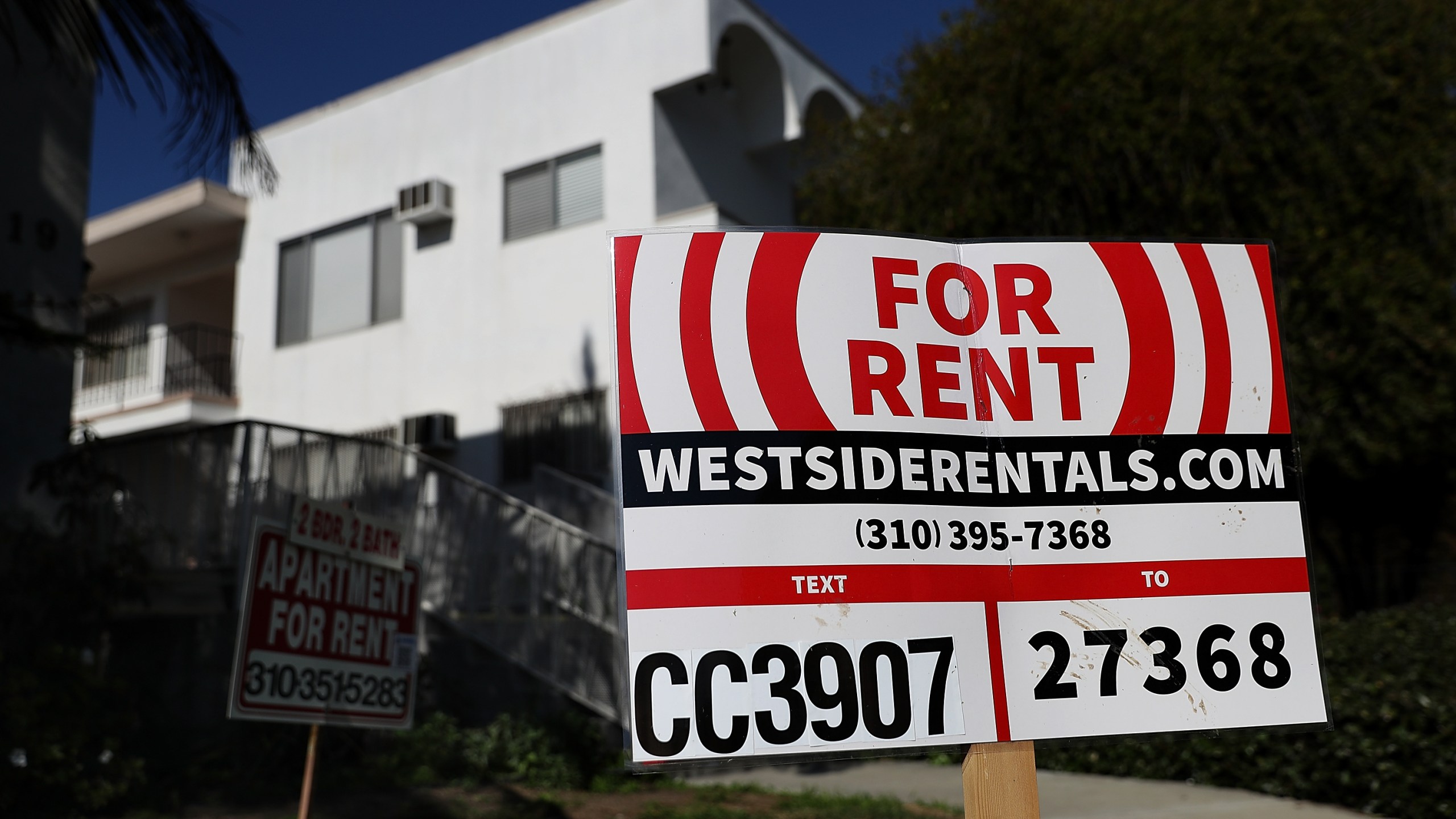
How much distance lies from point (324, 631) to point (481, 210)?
10.4 m

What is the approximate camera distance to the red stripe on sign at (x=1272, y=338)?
10.0 feet

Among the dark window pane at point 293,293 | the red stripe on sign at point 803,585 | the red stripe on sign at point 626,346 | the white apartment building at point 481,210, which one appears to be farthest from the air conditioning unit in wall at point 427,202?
the red stripe on sign at point 803,585

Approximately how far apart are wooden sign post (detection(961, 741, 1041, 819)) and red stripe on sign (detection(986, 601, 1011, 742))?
0.14ft

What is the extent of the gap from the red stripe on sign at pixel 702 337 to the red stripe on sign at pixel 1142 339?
39.8 inches

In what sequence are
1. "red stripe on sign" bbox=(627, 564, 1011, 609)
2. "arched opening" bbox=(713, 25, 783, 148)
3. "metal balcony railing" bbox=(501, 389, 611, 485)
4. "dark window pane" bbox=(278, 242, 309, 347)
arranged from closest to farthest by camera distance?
"red stripe on sign" bbox=(627, 564, 1011, 609) < "metal balcony railing" bbox=(501, 389, 611, 485) < "arched opening" bbox=(713, 25, 783, 148) < "dark window pane" bbox=(278, 242, 309, 347)

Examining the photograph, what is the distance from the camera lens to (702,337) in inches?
111

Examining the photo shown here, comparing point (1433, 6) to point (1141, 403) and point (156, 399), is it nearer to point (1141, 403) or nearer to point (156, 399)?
point (1141, 403)

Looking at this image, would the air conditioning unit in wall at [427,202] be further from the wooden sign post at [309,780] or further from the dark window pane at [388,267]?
the wooden sign post at [309,780]

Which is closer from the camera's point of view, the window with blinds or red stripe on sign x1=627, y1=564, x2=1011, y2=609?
red stripe on sign x1=627, y1=564, x2=1011, y2=609

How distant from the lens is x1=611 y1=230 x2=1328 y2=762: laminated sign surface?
105 inches

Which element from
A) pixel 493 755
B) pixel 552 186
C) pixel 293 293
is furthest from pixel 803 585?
pixel 293 293

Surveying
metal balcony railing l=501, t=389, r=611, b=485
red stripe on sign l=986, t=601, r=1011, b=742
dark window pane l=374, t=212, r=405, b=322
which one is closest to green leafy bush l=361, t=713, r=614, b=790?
metal balcony railing l=501, t=389, r=611, b=485

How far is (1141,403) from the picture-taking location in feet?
9.82

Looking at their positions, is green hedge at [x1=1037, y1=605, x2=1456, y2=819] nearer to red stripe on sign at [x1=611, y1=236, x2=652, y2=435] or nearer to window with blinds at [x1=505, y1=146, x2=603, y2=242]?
red stripe on sign at [x1=611, y1=236, x2=652, y2=435]
